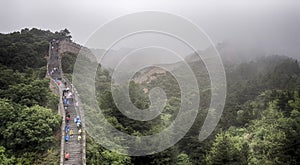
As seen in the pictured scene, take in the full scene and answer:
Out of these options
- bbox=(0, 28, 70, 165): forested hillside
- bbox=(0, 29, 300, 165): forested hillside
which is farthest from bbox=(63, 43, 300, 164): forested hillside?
bbox=(0, 28, 70, 165): forested hillside

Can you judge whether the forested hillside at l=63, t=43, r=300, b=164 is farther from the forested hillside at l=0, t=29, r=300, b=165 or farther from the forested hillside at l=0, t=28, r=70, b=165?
the forested hillside at l=0, t=28, r=70, b=165

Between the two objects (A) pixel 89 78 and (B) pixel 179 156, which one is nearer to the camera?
(B) pixel 179 156

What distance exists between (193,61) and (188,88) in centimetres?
3732

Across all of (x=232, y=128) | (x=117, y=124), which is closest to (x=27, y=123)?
(x=117, y=124)

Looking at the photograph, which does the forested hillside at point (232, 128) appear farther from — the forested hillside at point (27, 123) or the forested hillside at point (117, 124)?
the forested hillside at point (27, 123)

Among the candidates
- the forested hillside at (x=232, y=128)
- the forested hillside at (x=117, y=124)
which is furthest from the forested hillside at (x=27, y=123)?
the forested hillside at (x=232, y=128)

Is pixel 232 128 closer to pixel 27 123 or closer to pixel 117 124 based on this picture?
pixel 117 124

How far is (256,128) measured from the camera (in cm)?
3725

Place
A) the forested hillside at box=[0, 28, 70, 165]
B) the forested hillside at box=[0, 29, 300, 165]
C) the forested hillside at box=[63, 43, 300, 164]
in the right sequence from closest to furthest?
the forested hillside at box=[0, 28, 70, 165] < the forested hillside at box=[0, 29, 300, 165] < the forested hillside at box=[63, 43, 300, 164]

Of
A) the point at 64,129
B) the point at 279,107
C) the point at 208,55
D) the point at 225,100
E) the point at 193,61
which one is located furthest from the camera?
the point at 208,55

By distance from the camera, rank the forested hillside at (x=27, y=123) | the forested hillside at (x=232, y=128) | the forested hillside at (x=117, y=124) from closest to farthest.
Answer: the forested hillside at (x=27, y=123), the forested hillside at (x=117, y=124), the forested hillside at (x=232, y=128)

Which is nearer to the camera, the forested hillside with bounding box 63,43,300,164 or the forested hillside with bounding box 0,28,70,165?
the forested hillside with bounding box 0,28,70,165

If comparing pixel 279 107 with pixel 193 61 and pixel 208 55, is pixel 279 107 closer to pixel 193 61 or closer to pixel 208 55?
pixel 193 61

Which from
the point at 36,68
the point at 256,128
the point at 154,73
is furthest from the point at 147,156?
the point at 154,73
